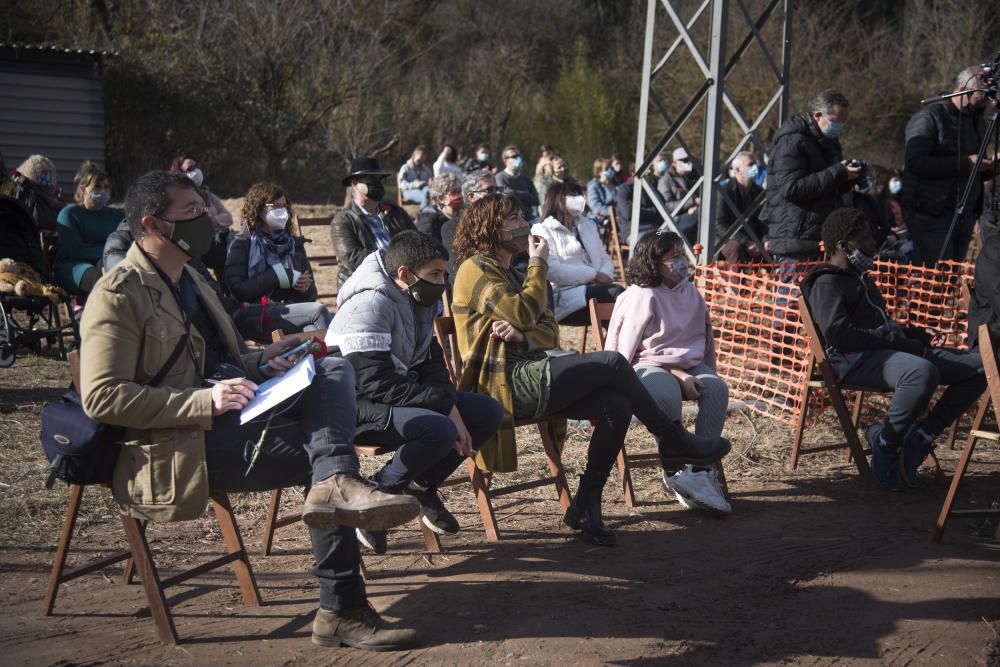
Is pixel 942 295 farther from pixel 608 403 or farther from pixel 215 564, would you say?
pixel 215 564

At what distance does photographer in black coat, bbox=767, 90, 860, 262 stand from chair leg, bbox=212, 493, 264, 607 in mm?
5108

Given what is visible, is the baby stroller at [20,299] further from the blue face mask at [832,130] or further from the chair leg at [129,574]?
the blue face mask at [832,130]

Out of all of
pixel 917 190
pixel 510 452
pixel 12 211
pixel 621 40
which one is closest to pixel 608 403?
pixel 510 452

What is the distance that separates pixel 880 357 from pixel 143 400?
409 cm

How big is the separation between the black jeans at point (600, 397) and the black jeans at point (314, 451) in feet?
4.54

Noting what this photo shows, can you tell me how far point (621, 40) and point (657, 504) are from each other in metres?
28.3

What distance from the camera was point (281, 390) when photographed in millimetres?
3580

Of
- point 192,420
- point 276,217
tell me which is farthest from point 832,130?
point 192,420

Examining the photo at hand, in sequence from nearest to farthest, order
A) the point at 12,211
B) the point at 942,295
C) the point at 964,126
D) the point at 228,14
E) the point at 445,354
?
the point at 445,354 → the point at 942,295 → the point at 964,126 → the point at 12,211 → the point at 228,14

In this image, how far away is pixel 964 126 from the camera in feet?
27.1

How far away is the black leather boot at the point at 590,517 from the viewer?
4.89 m

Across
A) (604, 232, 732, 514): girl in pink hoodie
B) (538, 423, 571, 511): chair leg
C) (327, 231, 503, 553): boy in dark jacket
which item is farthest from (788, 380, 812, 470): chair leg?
(327, 231, 503, 553): boy in dark jacket

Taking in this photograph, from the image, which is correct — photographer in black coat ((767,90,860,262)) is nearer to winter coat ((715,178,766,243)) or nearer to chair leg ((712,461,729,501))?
chair leg ((712,461,729,501))

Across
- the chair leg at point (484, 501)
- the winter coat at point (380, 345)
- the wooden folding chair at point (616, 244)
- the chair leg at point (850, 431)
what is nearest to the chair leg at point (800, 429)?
the chair leg at point (850, 431)
